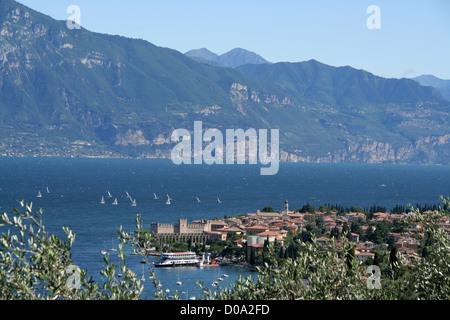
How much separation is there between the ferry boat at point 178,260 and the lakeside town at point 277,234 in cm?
206

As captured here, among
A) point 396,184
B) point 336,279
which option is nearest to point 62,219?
point 336,279

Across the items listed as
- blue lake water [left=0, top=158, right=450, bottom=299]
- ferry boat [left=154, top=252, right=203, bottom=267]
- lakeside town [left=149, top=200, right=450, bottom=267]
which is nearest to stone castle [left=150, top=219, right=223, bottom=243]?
lakeside town [left=149, top=200, right=450, bottom=267]

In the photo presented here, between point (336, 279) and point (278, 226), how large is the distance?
6320 centimetres

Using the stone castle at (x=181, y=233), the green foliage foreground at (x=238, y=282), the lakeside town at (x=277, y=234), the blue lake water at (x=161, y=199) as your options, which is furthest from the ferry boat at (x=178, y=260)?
the green foliage foreground at (x=238, y=282)

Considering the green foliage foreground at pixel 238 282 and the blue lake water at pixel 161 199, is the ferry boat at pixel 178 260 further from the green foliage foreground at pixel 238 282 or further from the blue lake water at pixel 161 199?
the green foliage foreground at pixel 238 282

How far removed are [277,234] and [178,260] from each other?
45.0 ft

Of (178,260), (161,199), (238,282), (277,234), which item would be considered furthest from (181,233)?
(238,282)

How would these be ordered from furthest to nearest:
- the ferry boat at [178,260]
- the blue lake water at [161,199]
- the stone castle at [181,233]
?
Result: the stone castle at [181,233]
the ferry boat at [178,260]
the blue lake water at [161,199]

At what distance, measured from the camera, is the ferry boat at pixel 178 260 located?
58.2m

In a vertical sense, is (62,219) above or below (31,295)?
below

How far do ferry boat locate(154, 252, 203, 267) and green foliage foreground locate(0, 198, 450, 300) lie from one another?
4148cm
